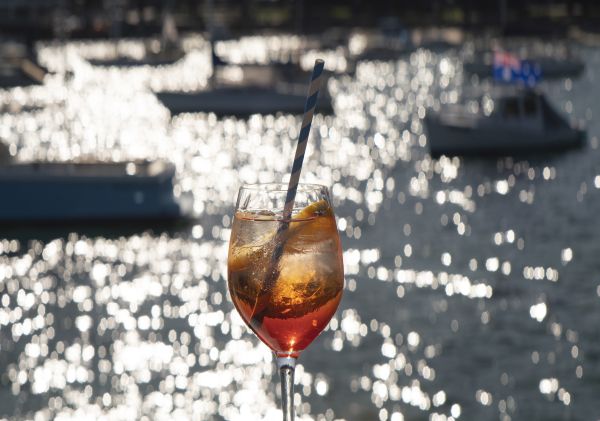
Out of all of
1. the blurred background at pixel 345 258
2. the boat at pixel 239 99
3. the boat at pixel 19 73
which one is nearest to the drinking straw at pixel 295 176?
the blurred background at pixel 345 258

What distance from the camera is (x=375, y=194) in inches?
1106

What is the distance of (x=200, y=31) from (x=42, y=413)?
95759mm

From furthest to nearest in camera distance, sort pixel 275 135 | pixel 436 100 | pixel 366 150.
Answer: pixel 436 100
pixel 275 135
pixel 366 150

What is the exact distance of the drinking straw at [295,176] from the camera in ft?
8.84

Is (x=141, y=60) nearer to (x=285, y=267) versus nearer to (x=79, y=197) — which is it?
(x=79, y=197)

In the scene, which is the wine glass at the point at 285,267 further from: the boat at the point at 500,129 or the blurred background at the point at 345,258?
the boat at the point at 500,129

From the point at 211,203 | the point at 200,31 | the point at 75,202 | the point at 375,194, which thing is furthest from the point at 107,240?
the point at 200,31

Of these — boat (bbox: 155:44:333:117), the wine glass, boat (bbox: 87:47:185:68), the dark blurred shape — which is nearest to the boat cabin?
boat (bbox: 155:44:333:117)

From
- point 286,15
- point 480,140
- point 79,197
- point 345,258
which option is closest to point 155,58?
point 480,140

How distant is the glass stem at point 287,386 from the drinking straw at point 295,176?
12 centimetres

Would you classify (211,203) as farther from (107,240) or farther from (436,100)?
(436,100)

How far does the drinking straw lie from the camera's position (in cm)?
270

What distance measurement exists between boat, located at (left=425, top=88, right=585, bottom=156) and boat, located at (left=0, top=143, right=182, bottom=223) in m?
11.7

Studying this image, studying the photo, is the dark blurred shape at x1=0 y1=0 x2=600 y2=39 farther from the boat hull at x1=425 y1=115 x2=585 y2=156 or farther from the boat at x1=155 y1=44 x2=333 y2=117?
the boat hull at x1=425 y1=115 x2=585 y2=156
